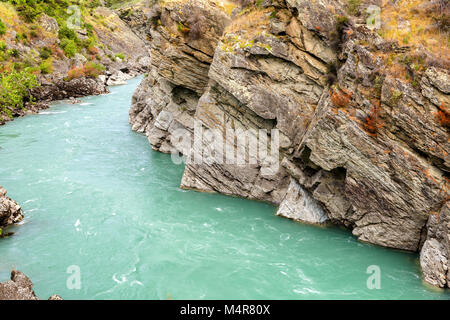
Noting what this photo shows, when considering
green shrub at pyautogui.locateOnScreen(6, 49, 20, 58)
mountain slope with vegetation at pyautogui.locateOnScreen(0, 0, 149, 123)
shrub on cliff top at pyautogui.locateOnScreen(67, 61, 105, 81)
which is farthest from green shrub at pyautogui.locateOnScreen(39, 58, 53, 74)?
green shrub at pyautogui.locateOnScreen(6, 49, 20, 58)

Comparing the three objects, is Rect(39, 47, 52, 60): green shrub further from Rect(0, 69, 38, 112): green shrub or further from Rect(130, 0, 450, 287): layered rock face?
Rect(130, 0, 450, 287): layered rock face

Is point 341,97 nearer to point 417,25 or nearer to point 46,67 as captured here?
point 417,25

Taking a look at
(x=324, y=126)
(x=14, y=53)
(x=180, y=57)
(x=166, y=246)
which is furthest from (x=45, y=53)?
(x=324, y=126)

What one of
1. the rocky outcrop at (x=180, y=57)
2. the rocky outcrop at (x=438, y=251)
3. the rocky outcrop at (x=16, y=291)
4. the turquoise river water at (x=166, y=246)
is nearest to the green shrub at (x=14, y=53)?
the rocky outcrop at (x=180, y=57)

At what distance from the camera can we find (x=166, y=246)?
1817 centimetres

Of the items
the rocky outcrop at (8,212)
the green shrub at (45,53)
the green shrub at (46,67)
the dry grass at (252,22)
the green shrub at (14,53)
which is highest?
→ the dry grass at (252,22)

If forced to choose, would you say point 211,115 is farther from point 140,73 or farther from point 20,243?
point 140,73

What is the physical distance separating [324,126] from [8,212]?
17.6 metres

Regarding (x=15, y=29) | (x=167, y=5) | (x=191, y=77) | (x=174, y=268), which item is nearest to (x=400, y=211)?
(x=174, y=268)

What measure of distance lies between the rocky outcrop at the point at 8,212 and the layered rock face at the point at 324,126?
33.6 ft

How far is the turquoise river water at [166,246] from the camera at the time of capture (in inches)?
597

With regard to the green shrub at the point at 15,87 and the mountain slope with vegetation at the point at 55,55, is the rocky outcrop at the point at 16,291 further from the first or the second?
the green shrub at the point at 15,87
